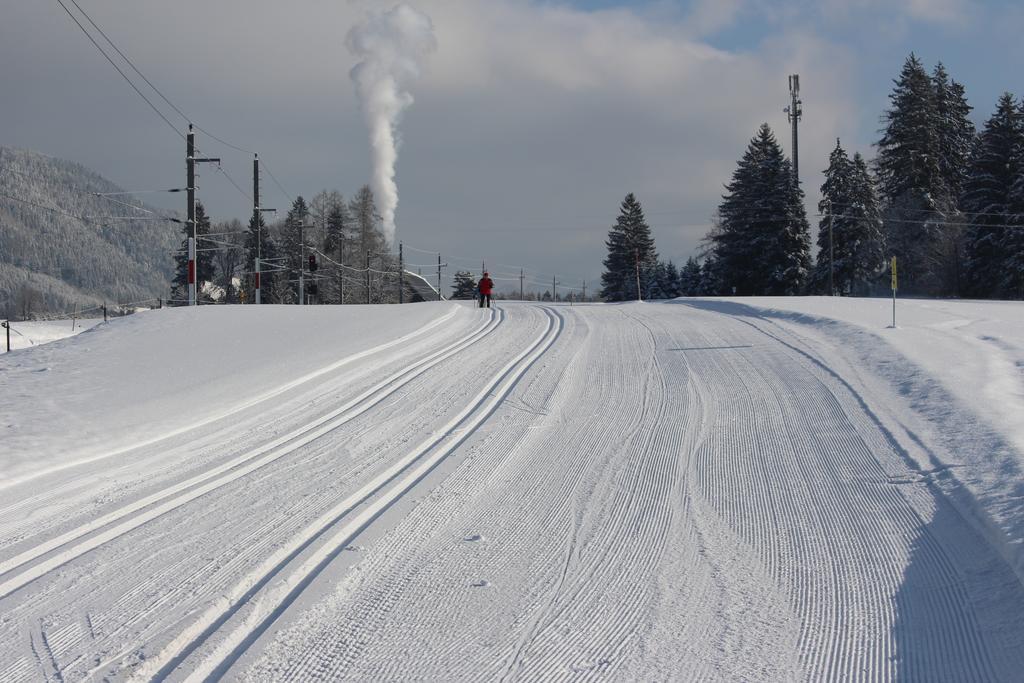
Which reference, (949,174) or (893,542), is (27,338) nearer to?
(893,542)

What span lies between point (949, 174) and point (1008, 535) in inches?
2685

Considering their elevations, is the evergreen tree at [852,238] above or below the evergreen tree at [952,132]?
below

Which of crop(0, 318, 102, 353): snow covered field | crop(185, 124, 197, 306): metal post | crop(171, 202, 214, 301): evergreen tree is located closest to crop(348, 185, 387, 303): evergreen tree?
crop(171, 202, 214, 301): evergreen tree

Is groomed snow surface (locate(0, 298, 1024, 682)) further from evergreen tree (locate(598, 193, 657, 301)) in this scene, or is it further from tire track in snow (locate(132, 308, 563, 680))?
evergreen tree (locate(598, 193, 657, 301))

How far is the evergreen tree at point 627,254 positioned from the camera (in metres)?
80.2

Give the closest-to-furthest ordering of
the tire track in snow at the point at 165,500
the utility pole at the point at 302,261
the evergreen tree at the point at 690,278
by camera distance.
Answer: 1. the tire track in snow at the point at 165,500
2. the utility pole at the point at 302,261
3. the evergreen tree at the point at 690,278

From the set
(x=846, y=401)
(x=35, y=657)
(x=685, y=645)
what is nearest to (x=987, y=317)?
(x=846, y=401)

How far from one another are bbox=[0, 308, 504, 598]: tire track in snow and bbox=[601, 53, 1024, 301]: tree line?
49349 millimetres

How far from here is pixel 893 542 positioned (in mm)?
6520

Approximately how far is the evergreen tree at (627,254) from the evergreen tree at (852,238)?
1980cm

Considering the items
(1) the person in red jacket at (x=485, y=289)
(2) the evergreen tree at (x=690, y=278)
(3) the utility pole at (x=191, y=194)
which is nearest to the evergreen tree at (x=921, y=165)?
(2) the evergreen tree at (x=690, y=278)

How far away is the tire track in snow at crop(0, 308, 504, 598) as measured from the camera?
20.3ft

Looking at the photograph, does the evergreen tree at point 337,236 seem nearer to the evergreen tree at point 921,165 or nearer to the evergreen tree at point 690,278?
the evergreen tree at point 690,278

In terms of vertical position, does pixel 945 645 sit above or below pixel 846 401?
below
